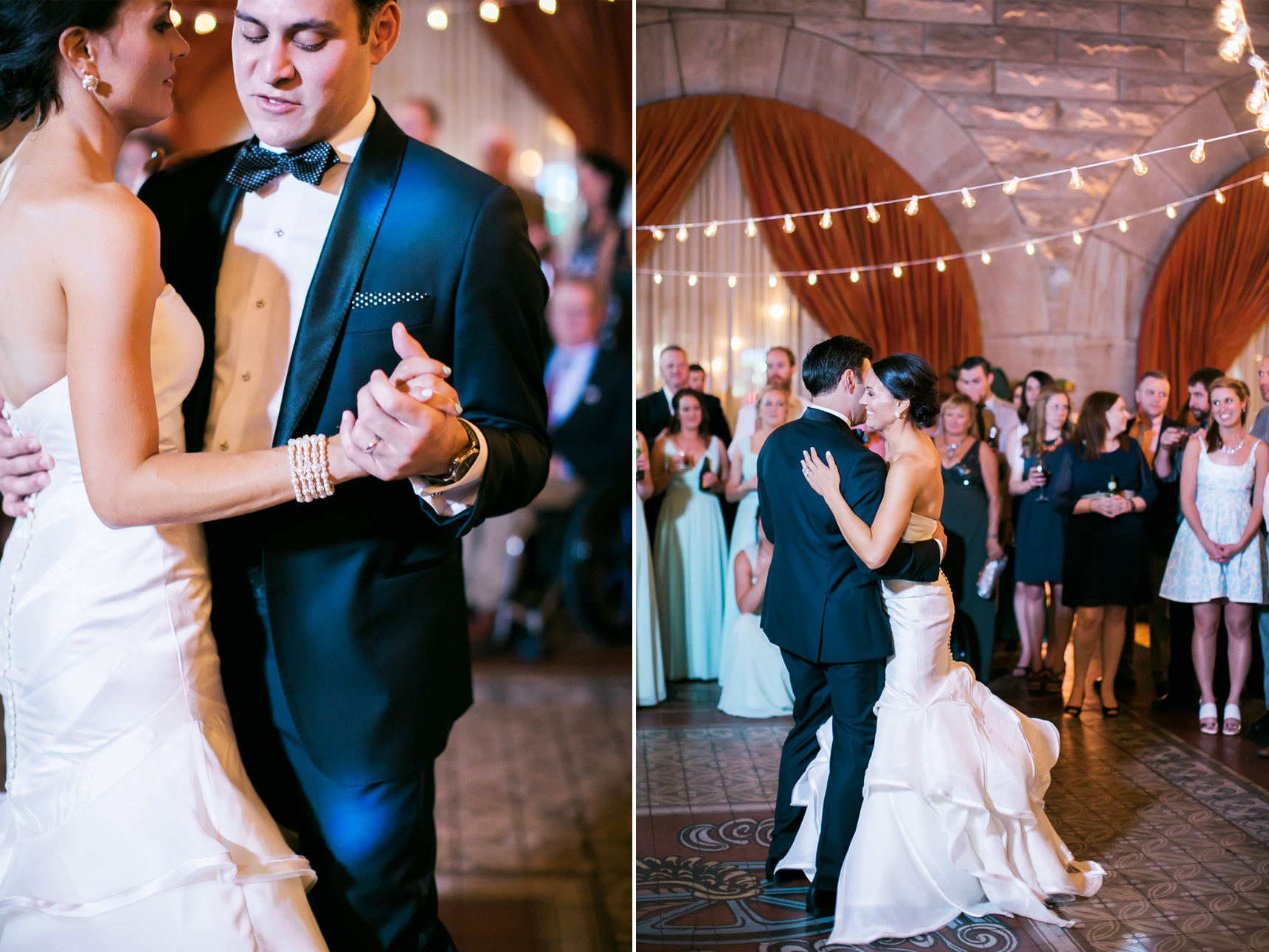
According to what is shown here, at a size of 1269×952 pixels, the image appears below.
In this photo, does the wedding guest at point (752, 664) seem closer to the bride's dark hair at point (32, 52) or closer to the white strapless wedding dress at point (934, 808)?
the white strapless wedding dress at point (934, 808)

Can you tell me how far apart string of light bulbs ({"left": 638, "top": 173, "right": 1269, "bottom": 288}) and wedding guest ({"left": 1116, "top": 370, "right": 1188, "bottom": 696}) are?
6.46 ft

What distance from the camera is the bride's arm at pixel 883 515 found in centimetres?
256

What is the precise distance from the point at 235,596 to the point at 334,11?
83 centimetres

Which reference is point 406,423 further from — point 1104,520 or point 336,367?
point 1104,520

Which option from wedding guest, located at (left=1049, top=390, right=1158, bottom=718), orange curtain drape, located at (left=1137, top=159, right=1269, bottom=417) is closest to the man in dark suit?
wedding guest, located at (left=1049, top=390, right=1158, bottom=718)

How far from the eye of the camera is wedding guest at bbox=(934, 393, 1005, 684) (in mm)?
4391

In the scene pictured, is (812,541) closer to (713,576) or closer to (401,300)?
(401,300)

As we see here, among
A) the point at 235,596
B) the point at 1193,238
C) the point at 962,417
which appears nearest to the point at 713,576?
the point at 962,417

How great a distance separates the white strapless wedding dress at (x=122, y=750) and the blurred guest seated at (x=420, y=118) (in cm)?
41

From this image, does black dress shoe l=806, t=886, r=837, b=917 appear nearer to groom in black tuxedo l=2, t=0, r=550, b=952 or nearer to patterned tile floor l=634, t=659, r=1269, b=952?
patterned tile floor l=634, t=659, r=1269, b=952

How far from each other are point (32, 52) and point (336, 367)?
579mm

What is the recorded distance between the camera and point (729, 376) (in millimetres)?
7016

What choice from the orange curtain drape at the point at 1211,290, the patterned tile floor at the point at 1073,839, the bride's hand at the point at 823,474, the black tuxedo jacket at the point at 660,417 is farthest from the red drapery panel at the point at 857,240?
the bride's hand at the point at 823,474

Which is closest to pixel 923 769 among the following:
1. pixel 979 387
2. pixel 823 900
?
pixel 823 900
